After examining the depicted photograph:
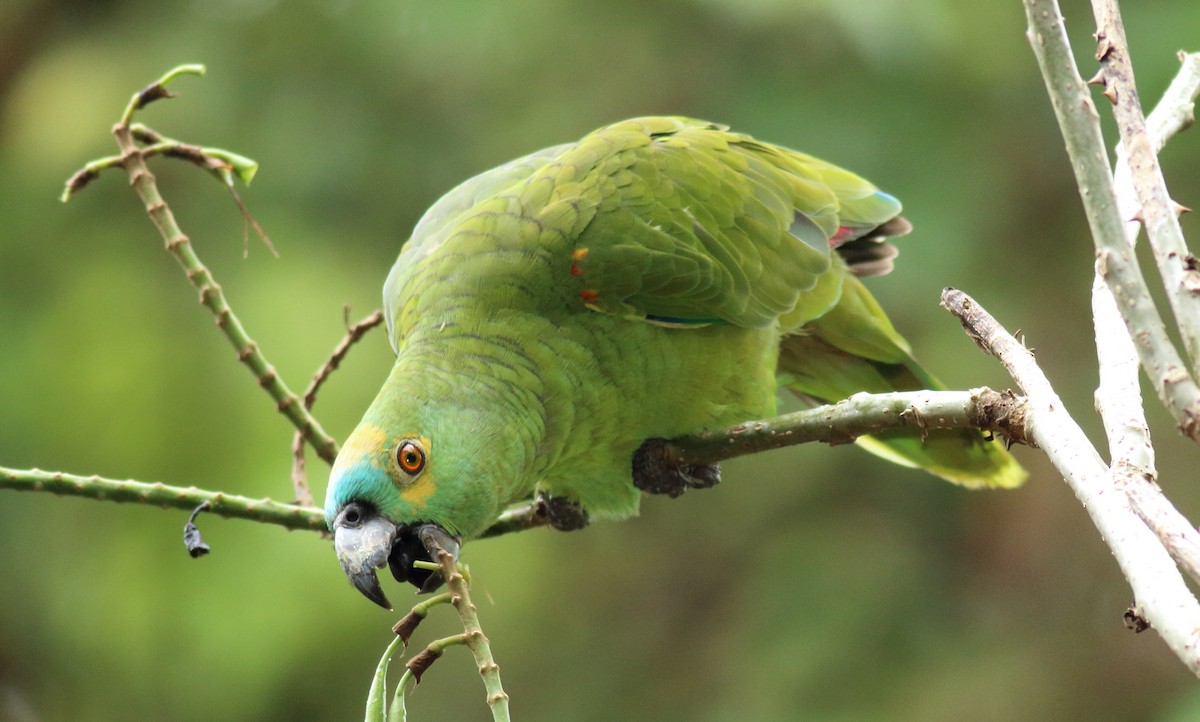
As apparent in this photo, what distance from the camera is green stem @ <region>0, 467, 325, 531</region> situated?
6.66 ft

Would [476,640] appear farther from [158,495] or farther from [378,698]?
[158,495]

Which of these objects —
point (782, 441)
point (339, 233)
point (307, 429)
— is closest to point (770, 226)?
point (782, 441)

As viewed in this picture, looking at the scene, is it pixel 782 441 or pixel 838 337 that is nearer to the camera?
pixel 782 441

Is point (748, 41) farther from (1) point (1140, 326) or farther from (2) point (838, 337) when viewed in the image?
(1) point (1140, 326)

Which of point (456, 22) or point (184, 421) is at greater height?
point (456, 22)

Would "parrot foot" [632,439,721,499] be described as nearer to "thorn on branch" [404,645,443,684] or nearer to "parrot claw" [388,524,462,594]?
"parrot claw" [388,524,462,594]

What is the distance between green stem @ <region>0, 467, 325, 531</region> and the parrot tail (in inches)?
66.0

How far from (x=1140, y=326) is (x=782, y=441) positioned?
1.10m

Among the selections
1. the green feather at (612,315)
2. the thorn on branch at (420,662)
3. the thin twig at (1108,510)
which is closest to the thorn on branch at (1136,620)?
the thin twig at (1108,510)

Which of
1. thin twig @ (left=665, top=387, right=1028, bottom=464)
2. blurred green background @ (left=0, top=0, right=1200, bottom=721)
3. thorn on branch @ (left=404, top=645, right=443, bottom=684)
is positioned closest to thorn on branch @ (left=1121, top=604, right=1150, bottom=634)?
thin twig @ (left=665, top=387, right=1028, bottom=464)

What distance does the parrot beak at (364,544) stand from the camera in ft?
7.08

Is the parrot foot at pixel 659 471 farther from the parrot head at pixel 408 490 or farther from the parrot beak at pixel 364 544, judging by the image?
the parrot beak at pixel 364 544

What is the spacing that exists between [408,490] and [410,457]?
6 cm

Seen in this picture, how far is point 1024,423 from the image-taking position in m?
1.72
